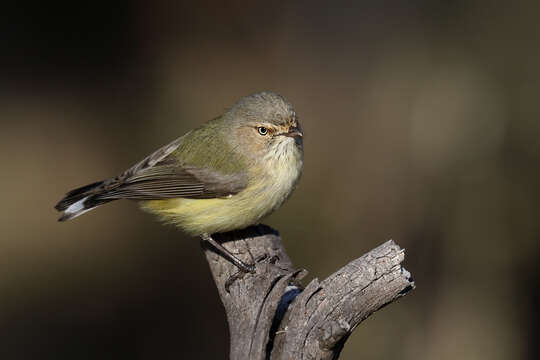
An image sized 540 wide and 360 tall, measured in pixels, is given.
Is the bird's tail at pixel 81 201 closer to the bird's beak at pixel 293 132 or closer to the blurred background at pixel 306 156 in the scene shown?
the bird's beak at pixel 293 132

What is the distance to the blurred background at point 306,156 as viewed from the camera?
606 centimetres

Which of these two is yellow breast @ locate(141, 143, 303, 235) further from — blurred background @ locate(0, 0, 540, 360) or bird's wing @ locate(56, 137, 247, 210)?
blurred background @ locate(0, 0, 540, 360)

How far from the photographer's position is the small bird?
451cm

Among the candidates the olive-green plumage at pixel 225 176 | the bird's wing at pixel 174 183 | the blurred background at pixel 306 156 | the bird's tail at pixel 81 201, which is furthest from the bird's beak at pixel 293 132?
the blurred background at pixel 306 156

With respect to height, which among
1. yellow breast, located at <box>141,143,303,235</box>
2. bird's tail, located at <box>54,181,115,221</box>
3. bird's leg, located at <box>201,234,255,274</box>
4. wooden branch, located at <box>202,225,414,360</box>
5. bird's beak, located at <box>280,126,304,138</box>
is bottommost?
wooden branch, located at <box>202,225,414,360</box>

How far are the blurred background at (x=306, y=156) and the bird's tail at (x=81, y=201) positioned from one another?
235cm

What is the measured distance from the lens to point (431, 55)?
281 inches

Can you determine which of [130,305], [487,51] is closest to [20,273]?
[130,305]

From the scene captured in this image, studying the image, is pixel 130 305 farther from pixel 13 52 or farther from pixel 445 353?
pixel 13 52

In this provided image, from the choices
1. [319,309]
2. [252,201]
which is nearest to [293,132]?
[252,201]

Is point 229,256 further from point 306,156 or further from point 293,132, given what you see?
point 306,156

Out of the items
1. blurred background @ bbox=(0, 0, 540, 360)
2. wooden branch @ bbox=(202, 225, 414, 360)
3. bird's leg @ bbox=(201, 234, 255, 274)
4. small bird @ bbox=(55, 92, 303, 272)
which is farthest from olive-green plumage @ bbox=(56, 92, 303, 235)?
blurred background @ bbox=(0, 0, 540, 360)

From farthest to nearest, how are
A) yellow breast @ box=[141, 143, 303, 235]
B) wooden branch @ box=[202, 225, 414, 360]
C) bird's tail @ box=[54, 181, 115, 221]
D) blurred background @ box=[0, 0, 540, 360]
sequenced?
1. blurred background @ box=[0, 0, 540, 360]
2. bird's tail @ box=[54, 181, 115, 221]
3. yellow breast @ box=[141, 143, 303, 235]
4. wooden branch @ box=[202, 225, 414, 360]

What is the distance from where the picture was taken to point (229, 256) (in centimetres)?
440
